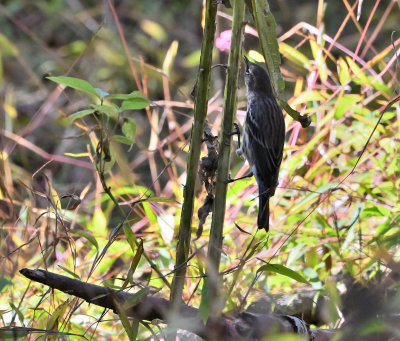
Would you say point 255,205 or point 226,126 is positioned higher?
point 255,205

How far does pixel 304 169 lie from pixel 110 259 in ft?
2.12

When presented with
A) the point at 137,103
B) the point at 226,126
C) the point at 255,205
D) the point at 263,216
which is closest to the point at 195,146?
the point at 226,126

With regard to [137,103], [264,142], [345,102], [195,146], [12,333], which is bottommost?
[12,333]

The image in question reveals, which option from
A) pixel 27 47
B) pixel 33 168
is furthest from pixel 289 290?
pixel 27 47

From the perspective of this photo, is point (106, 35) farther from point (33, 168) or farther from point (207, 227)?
point (207, 227)

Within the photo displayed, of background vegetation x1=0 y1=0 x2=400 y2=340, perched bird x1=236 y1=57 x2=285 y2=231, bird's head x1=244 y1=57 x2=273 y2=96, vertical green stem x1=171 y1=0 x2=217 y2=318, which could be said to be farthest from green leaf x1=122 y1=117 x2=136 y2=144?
bird's head x1=244 y1=57 x2=273 y2=96

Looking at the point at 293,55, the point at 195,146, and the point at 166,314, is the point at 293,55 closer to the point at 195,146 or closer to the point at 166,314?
the point at 195,146

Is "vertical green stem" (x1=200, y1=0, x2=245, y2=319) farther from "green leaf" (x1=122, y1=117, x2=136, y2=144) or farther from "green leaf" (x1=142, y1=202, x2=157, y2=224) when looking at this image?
"green leaf" (x1=142, y1=202, x2=157, y2=224)

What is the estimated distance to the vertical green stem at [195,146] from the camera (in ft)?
3.52

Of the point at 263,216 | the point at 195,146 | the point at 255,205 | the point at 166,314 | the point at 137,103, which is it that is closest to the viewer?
the point at 166,314

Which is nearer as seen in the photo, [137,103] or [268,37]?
[268,37]

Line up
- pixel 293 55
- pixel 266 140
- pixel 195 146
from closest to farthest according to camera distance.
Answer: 1. pixel 195 146
2. pixel 266 140
3. pixel 293 55

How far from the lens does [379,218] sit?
77.2 inches

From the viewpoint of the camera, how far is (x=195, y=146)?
1093mm
